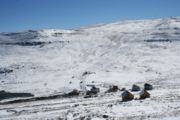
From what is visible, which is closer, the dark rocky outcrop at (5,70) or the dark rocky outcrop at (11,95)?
the dark rocky outcrop at (11,95)

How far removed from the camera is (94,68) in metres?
78.1

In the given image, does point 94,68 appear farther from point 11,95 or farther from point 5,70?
point 11,95

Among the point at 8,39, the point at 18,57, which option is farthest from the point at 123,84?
the point at 8,39

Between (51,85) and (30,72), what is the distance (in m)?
19.1

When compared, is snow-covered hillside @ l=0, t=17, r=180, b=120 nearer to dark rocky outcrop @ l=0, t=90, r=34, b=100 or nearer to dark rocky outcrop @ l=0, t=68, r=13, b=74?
dark rocky outcrop @ l=0, t=68, r=13, b=74

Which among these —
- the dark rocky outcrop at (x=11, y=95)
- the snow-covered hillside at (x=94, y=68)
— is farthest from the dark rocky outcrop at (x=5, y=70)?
the dark rocky outcrop at (x=11, y=95)

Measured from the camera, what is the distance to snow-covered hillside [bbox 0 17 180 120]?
31906 millimetres

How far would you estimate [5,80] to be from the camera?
66.5 m

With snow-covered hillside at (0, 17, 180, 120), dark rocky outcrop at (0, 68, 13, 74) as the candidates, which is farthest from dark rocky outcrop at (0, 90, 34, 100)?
dark rocky outcrop at (0, 68, 13, 74)

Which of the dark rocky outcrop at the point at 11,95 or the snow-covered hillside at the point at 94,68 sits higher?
the snow-covered hillside at the point at 94,68

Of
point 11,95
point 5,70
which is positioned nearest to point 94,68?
point 5,70

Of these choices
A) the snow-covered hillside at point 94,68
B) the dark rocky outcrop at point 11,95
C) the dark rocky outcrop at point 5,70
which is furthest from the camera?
the dark rocky outcrop at point 5,70

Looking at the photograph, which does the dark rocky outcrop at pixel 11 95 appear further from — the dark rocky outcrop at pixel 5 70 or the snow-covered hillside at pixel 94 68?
the dark rocky outcrop at pixel 5 70

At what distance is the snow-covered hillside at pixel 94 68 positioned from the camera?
1256 inches
